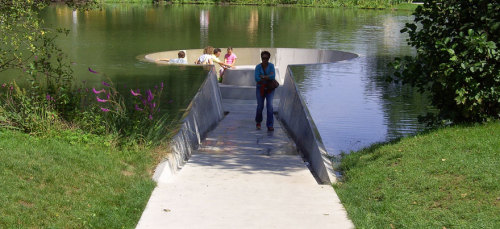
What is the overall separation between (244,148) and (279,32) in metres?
34.9

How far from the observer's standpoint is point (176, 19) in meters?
56.5

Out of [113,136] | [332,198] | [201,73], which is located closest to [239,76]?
[201,73]

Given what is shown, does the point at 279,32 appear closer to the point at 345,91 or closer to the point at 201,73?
the point at 201,73

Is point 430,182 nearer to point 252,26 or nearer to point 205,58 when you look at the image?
point 205,58

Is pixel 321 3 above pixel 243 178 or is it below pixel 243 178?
above

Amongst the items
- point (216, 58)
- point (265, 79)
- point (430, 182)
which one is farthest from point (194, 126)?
point (216, 58)

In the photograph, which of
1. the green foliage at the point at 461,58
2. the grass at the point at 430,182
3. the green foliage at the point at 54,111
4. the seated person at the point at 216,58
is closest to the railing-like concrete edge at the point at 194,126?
the green foliage at the point at 54,111

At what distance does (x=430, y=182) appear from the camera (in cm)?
708

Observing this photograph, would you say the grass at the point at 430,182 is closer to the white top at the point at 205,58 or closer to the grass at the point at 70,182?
the grass at the point at 70,182

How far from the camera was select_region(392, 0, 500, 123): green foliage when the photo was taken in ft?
28.9

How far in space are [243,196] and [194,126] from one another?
457 cm

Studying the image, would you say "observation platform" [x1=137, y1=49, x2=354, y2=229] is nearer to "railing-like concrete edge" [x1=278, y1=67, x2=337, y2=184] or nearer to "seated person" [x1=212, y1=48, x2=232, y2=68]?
"railing-like concrete edge" [x1=278, y1=67, x2=337, y2=184]

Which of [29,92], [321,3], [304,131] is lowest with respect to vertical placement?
[304,131]

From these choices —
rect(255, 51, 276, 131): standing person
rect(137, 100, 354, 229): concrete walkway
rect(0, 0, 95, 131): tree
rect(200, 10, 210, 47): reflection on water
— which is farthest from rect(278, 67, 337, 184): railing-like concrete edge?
rect(200, 10, 210, 47): reflection on water
